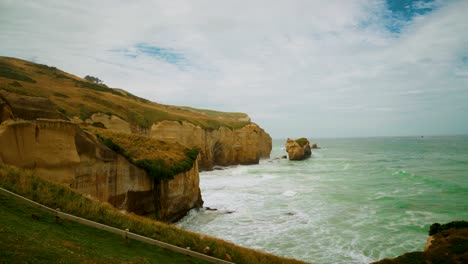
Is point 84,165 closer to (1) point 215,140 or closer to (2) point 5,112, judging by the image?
(2) point 5,112

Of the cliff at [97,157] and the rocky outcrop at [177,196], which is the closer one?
the cliff at [97,157]

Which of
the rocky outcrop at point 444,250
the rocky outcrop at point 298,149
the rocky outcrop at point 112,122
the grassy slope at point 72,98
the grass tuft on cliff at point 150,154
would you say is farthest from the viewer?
the rocky outcrop at point 298,149

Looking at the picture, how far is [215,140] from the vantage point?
63562 millimetres

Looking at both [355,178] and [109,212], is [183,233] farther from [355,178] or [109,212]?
[355,178]

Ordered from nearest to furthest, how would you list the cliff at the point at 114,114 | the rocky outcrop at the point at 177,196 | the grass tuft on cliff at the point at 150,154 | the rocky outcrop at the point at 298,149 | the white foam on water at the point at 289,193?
the grass tuft on cliff at the point at 150,154 < the rocky outcrop at the point at 177,196 < the cliff at the point at 114,114 < the white foam on water at the point at 289,193 < the rocky outcrop at the point at 298,149

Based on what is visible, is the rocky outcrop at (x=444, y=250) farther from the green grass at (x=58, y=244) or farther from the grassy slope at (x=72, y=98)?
the grassy slope at (x=72, y=98)

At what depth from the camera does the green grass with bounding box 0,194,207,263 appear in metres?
6.62

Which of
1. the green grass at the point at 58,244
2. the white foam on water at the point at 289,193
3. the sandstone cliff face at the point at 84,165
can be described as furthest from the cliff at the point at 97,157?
the white foam on water at the point at 289,193

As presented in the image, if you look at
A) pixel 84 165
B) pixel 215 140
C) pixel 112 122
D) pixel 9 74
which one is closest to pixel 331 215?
pixel 84 165

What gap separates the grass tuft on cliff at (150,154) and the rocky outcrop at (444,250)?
15.1 meters

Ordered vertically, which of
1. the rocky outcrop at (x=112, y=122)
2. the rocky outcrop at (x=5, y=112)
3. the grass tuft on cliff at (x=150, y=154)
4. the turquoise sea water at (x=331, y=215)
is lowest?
the turquoise sea water at (x=331, y=215)

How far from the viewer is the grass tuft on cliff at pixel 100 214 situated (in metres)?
10.6

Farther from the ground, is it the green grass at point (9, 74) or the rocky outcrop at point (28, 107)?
the green grass at point (9, 74)

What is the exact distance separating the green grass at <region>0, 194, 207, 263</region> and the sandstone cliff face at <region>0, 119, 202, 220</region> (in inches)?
213
